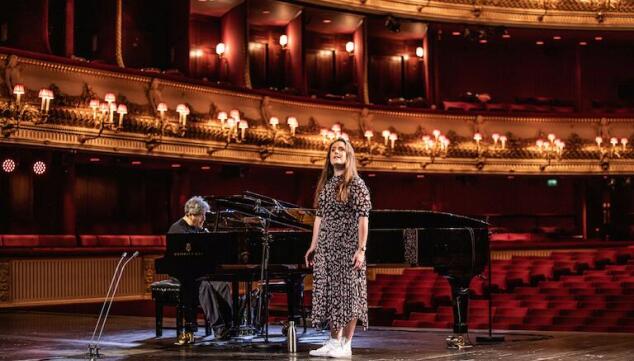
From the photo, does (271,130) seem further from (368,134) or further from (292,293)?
(292,293)

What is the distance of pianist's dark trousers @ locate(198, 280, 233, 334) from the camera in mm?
8555

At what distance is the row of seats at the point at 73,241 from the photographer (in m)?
14.0

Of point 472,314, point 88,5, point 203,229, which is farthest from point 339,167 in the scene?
point 88,5

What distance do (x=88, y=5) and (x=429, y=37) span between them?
8408 millimetres

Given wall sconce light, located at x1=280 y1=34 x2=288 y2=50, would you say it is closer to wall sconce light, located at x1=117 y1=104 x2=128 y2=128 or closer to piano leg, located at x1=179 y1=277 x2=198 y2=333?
wall sconce light, located at x1=117 y1=104 x2=128 y2=128

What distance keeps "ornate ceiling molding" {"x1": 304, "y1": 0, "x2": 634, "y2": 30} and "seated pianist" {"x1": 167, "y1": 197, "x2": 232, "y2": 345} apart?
13.1 m

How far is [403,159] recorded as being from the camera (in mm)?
→ 20406

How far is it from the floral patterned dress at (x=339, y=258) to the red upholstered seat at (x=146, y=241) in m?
9.43

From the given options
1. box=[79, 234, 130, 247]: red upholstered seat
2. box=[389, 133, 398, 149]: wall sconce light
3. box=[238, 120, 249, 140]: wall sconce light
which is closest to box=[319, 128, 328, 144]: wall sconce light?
box=[389, 133, 398, 149]: wall sconce light

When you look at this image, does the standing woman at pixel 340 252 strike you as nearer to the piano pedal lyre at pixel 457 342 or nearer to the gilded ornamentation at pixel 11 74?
the piano pedal lyre at pixel 457 342

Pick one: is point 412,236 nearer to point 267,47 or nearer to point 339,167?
point 339,167

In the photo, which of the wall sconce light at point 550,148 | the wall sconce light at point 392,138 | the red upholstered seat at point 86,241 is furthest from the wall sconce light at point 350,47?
the red upholstered seat at point 86,241

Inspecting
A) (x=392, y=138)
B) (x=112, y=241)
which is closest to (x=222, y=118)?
(x=112, y=241)

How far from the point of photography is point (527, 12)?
868 inches
